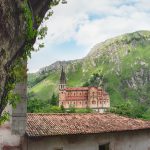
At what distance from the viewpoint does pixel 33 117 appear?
75.3 feet

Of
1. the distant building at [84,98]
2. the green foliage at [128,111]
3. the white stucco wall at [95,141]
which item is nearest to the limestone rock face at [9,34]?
the white stucco wall at [95,141]

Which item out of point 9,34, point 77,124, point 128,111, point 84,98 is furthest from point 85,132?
point 84,98

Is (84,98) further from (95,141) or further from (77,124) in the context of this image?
(95,141)

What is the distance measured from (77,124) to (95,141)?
4.97 feet

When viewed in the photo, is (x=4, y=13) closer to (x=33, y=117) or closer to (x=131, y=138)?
(x=33, y=117)

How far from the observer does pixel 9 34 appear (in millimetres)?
8211

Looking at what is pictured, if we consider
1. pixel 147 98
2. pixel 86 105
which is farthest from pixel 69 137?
pixel 147 98

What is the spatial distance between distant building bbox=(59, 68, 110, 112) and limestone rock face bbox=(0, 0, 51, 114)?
151 metres

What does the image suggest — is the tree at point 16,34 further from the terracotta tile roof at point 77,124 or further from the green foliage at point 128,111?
the green foliage at point 128,111

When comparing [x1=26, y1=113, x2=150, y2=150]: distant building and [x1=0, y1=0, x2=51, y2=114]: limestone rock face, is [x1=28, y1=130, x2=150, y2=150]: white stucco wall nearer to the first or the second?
[x1=26, y1=113, x2=150, y2=150]: distant building

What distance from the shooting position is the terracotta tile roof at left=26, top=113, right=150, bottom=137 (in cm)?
2122

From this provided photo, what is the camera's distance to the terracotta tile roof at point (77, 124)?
21.2 m

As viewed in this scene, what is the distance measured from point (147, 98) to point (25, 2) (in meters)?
187

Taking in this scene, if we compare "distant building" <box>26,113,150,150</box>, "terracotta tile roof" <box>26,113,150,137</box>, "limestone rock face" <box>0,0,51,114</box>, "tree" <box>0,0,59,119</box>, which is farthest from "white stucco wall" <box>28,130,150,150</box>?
"limestone rock face" <box>0,0,51,114</box>
